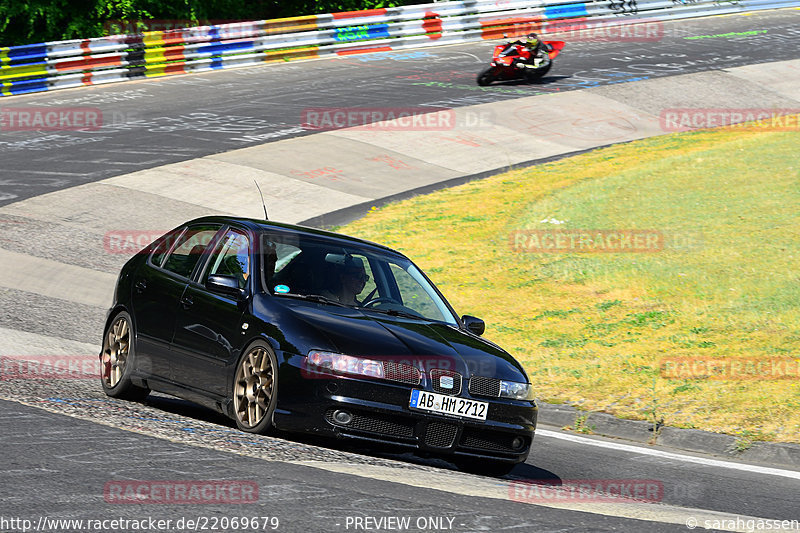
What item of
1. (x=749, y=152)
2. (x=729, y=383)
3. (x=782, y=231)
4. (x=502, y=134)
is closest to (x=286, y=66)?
(x=502, y=134)

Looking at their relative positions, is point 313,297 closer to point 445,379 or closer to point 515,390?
point 445,379

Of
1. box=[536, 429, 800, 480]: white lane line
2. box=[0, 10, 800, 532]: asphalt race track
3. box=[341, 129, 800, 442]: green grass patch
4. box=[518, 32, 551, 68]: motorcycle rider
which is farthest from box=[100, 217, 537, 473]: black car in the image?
box=[518, 32, 551, 68]: motorcycle rider

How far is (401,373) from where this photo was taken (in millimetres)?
6895

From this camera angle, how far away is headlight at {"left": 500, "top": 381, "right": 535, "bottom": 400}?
725 centimetres

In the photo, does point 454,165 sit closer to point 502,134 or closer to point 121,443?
point 502,134

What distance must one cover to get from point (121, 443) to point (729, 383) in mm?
5980

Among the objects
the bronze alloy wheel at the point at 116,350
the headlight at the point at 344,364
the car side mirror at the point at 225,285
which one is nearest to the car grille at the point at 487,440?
the headlight at the point at 344,364

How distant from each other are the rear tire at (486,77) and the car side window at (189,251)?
20.1 metres

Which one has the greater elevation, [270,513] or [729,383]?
[270,513]

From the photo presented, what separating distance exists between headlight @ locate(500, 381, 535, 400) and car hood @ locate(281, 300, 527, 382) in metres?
0.05

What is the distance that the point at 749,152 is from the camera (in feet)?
64.4

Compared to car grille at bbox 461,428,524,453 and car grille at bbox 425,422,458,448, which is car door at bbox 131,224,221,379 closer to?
car grille at bbox 425,422,458,448

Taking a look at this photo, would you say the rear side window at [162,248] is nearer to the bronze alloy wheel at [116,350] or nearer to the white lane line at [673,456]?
the bronze alloy wheel at [116,350]

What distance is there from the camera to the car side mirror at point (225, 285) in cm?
750
